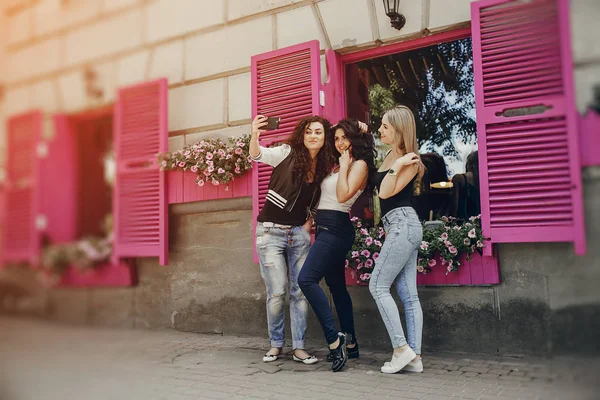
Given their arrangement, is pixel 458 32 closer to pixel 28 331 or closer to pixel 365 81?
pixel 365 81

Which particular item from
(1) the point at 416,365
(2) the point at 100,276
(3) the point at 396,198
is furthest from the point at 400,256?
(2) the point at 100,276

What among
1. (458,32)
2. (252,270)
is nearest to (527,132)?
(458,32)

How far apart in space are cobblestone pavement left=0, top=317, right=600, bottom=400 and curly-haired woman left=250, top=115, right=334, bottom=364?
39 centimetres

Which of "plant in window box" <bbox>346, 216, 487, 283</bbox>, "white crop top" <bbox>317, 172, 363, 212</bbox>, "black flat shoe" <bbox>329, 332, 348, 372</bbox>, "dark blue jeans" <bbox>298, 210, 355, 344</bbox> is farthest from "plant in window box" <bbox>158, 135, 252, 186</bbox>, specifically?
"black flat shoe" <bbox>329, 332, 348, 372</bbox>

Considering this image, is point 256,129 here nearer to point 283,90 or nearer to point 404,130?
point 404,130

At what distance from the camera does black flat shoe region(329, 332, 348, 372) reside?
→ 3295 mm

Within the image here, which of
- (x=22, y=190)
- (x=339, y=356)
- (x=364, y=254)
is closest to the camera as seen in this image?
(x=22, y=190)

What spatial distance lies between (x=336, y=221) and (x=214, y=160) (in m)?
1.85

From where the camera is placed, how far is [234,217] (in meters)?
5.00

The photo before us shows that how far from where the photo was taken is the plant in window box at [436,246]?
12.4ft

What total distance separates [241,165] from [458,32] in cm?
219

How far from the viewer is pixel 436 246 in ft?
12.6

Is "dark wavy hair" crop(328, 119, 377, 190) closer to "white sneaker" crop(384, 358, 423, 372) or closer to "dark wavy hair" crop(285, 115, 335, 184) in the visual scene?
"dark wavy hair" crop(285, 115, 335, 184)

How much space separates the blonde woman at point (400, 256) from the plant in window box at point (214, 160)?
177 cm
